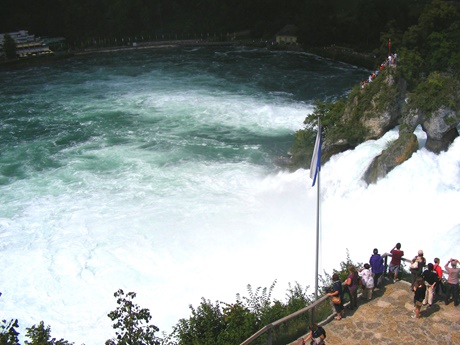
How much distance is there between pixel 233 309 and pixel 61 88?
163ft

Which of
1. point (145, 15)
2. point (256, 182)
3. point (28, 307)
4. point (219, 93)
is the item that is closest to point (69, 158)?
point (256, 182)

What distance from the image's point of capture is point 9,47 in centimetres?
7562

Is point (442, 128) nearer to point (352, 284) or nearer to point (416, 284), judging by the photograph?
point (416, 284)

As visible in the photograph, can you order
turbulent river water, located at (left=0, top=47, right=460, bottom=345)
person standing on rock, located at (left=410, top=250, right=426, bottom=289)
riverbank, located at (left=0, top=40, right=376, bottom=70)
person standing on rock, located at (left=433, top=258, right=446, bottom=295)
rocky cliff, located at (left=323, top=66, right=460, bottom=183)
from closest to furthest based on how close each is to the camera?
person standing on rock, located at (left=433, top=258, right=446, bottom=295) → person standing on rock, located at (left=410, top=250, right=426, bottom=289) → turbulent river water, located at (left=0, top=47, right=460, bottom=345) → rocky cliff, located at (left=323, top=66, right=460, bottom=183) → riverbank, located at (left=0, top=40, right=376, bottom=70)

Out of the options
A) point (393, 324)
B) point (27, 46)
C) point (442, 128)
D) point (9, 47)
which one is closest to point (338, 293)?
point (393, 324)

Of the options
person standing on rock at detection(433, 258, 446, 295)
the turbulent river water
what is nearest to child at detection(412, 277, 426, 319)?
person standing on rock at detection(433, 258, 446, 295)

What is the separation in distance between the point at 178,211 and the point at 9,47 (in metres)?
60.5

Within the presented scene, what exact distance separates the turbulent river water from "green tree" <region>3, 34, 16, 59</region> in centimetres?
3483

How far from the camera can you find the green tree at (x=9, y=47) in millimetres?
75562

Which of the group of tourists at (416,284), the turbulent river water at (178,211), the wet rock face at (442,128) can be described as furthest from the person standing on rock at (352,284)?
the wet rock face at (442,128)

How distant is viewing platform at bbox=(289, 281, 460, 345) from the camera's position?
13453mm

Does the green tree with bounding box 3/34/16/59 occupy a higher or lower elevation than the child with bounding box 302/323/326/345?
higher

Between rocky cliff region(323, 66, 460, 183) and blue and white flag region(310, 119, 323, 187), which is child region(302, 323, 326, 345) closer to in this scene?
blue and white flag region(310, 119, 323, 187)

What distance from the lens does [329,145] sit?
30891mm
